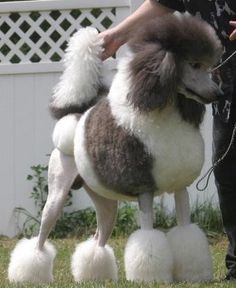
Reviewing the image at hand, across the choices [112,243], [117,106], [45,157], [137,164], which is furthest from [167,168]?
[45,157]

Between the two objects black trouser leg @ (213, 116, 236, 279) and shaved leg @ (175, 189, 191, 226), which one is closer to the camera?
shaved leg @ (175, 189, 191, 226)

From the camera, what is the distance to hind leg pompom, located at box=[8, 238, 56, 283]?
4.70 meters

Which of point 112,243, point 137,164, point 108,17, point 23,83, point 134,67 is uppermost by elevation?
point 134,67

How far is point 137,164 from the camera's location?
415 cm

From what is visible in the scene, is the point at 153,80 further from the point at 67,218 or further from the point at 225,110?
the point at 67,218

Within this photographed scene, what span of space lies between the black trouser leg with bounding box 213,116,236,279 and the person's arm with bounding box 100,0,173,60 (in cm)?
65

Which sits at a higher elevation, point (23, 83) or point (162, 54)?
point (162, 54)

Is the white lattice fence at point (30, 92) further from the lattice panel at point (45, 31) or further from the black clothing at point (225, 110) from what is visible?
the black clothing at point (225, 110)

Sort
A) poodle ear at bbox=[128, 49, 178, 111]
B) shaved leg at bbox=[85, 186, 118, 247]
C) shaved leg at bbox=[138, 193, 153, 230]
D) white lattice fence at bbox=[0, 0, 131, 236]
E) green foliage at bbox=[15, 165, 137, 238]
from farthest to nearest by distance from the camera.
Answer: white lattice fence at bbox=[0, 0, 131, 236] < green foliage at bbox=[15, 165, 137, 238] < shaved leg at bbox=[85, 186, 118, 247] < shaved leg at bbox=[138, 193, 153, 230] < poodle ear at bbox=[128, 49, 178, 111]

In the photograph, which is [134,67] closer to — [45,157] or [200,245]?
[200,245]

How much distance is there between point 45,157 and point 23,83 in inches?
27.2

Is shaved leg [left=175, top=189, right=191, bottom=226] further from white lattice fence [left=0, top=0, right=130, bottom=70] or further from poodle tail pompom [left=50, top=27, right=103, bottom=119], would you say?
white lattice fence [left=0, top=0, right=130, bottom=70]

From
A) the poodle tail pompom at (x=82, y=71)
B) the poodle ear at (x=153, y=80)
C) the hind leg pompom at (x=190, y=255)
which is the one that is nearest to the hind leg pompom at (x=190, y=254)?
the hind leg pompom at (x=190, y=255)

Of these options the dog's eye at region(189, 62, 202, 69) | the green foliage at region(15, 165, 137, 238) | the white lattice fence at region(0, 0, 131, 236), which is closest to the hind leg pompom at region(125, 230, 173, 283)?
the dog's eye at region(189, 62, 202, 69)
